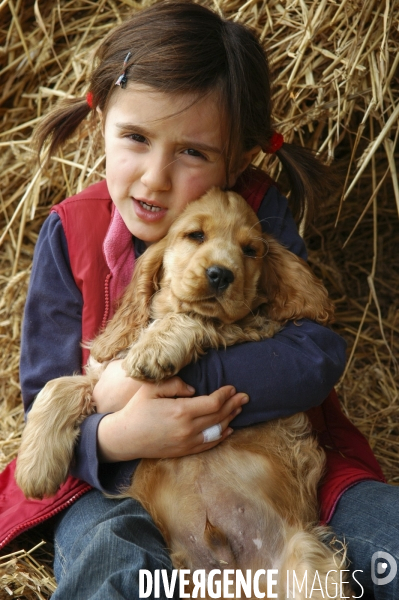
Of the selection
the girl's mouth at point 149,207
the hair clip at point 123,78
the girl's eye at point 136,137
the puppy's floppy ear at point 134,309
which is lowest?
the puppy's floppy ear at point 134,309

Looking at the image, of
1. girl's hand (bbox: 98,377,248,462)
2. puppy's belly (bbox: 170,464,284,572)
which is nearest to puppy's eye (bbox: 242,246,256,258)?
girl's hand (bbox: 98,377,248,462)

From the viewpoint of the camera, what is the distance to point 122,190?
242 centimetres

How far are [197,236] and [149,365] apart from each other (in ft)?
1.50

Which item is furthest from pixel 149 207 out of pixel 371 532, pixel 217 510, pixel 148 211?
pixel 371 532

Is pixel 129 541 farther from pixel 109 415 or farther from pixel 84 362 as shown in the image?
pixel 84 362

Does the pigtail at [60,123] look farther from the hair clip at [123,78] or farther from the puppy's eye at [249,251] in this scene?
the puppy's eye at [249,251]

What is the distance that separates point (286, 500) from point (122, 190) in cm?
108

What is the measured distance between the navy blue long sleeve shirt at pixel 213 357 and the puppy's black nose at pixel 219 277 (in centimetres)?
24

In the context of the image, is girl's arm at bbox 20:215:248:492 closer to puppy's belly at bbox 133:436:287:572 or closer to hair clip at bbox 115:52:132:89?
puppy's belly at bbox 133:436:287:572

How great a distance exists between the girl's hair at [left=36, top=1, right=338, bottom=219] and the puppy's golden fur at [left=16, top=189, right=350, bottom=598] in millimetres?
277

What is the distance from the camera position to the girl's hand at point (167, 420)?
7.04 feet

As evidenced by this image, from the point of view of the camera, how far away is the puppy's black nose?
212 centimetres

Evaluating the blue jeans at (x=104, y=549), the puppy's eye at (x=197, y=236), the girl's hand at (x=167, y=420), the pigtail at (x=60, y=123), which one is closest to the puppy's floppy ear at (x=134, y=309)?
the puppy's eye at (x=197, y=236)

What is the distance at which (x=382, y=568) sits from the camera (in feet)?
6.72
